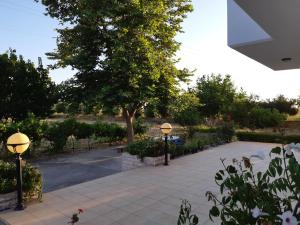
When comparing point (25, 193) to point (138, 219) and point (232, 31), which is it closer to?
point (138, 219)

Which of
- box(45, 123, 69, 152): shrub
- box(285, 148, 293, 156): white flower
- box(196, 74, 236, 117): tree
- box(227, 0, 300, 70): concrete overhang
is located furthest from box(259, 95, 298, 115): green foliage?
box(285, 148, 293, 156): white flower

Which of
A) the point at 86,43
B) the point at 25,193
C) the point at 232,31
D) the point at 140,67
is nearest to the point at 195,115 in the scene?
the point at 140,67

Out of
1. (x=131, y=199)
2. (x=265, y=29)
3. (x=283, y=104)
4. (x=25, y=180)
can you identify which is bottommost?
(x=131, y=199)

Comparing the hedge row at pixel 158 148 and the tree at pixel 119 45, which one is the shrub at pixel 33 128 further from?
the hedge row at pixel 158 148

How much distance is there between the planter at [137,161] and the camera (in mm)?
10234

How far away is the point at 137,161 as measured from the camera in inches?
409

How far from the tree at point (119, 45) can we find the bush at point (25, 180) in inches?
263

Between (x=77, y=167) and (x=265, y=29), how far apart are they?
32.2 ft

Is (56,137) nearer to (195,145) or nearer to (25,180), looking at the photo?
(195,145)

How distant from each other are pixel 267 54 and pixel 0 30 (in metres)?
13.7

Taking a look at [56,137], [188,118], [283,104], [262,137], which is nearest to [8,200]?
[56,137]

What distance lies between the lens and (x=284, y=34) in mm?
3588

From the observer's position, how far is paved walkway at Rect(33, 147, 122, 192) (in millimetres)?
9398

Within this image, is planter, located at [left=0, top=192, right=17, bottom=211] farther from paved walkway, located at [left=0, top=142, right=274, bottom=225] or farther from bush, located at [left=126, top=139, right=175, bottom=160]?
bush, located at [left=126, top=139, right=175, bottom=160]
